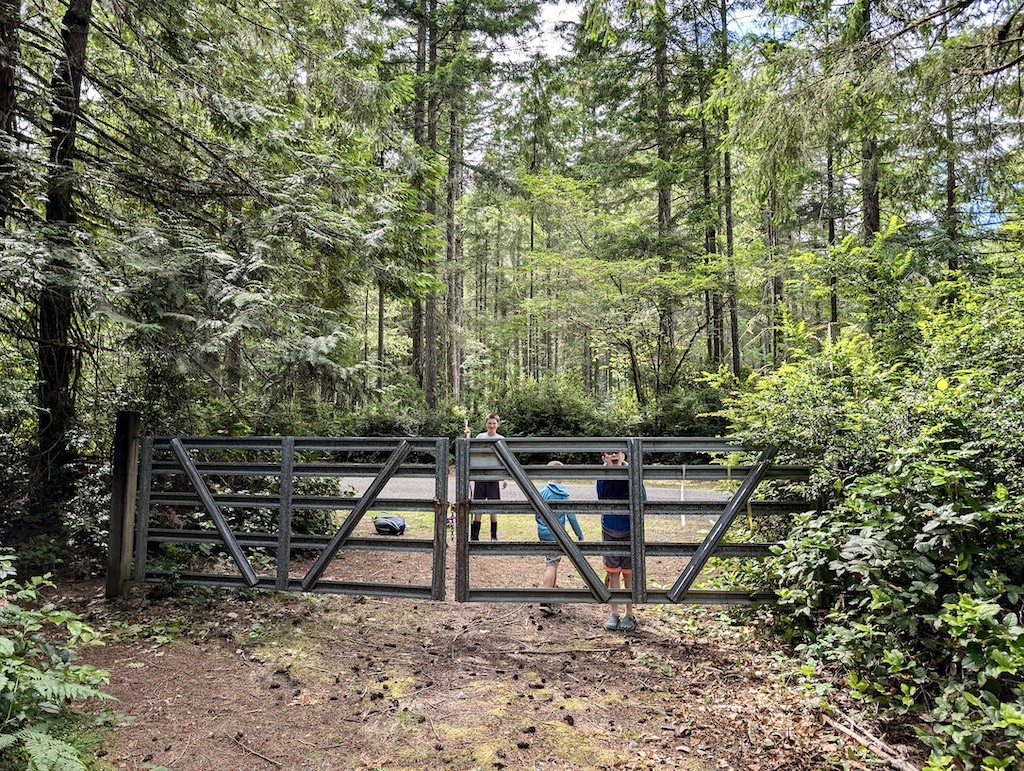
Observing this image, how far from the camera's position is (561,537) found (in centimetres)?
457

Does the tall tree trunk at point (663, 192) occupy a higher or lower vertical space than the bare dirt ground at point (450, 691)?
higher

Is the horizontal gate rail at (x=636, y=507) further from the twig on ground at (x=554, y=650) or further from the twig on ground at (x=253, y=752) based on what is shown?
the twig on ground at (x=253, y=752)

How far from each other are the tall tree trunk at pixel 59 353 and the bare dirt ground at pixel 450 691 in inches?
51.2

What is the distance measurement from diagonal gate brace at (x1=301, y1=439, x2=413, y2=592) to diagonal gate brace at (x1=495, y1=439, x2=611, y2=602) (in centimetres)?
94

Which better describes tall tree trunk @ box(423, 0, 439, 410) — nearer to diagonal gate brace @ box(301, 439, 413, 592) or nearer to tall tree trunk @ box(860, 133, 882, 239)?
tall tree trunk @ box(860, 133, 882, 239)

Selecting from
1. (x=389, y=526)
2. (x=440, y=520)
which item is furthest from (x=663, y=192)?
(x=440, y=520)

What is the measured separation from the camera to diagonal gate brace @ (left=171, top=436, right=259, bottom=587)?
16.5 feet

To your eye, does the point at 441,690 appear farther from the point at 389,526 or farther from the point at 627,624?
the point at 389,526

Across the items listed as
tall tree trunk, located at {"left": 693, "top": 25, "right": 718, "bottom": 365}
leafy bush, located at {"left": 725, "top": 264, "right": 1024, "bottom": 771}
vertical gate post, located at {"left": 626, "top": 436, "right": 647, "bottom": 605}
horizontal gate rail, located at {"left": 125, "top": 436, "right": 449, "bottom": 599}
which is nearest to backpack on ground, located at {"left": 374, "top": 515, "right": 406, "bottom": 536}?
horizontal gate rail, located at {"left": 125, "top": 436, "right": 449, "bottom": 599}

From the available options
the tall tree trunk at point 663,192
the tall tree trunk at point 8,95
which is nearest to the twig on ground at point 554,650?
the tall tree trunk at point 8,95

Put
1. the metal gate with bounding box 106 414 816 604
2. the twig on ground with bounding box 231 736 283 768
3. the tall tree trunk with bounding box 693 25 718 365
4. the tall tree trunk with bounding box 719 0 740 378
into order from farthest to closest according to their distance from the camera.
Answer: the tall tree trunk with bounding box 693 25 718 365
the tall tree trunk with bounding box 719 0 740 378
the metal gate with bounding box 106 414 816 604
the twig on ground with bounding box 231 736 283 768

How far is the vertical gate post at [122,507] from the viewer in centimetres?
537

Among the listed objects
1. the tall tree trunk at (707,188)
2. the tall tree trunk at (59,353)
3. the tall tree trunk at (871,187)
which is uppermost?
the tall tree trunk at (707,188)

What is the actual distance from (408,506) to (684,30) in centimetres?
1809
